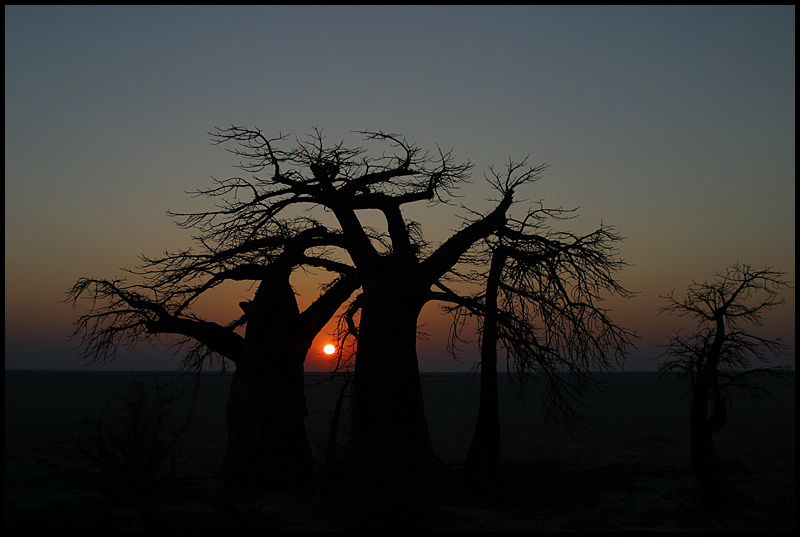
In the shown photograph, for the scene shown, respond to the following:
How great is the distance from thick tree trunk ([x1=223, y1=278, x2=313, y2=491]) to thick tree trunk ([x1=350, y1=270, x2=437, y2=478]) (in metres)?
0.99

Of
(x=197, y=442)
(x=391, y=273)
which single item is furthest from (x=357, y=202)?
(x=197, y=442)

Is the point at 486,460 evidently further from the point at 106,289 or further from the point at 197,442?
the point at 197,442

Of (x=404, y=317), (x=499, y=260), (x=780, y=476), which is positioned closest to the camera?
(x=404, y=317)

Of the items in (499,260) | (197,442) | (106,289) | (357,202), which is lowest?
(197,442)

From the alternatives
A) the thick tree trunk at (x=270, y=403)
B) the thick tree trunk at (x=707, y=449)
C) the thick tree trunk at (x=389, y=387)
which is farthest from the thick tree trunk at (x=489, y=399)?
the thick tree trunk at (x=707, y=449)

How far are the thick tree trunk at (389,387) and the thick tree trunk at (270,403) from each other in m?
0.99

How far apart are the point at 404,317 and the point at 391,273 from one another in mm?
671

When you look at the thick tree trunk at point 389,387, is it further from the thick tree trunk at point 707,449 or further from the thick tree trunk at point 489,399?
the thick tree trunk at point 707,449

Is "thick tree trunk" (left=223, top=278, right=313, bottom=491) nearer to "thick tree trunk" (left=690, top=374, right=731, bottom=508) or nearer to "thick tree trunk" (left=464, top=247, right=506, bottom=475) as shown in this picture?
"thick tree trunk" (left=464, top=247, right=506, bottom=475)

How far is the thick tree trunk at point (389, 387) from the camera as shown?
9438 millimetres

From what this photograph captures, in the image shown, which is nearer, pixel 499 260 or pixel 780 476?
pixel 499 260

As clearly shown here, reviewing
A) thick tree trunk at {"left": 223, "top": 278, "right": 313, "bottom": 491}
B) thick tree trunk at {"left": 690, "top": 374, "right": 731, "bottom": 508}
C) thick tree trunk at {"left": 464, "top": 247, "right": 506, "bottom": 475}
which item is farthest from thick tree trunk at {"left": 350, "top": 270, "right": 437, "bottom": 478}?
thick tree trunk at {"left": 690, "top": 374, "right": 731, "bottom": 508}

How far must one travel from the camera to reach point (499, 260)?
423 inches

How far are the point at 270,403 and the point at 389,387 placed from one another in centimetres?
177
